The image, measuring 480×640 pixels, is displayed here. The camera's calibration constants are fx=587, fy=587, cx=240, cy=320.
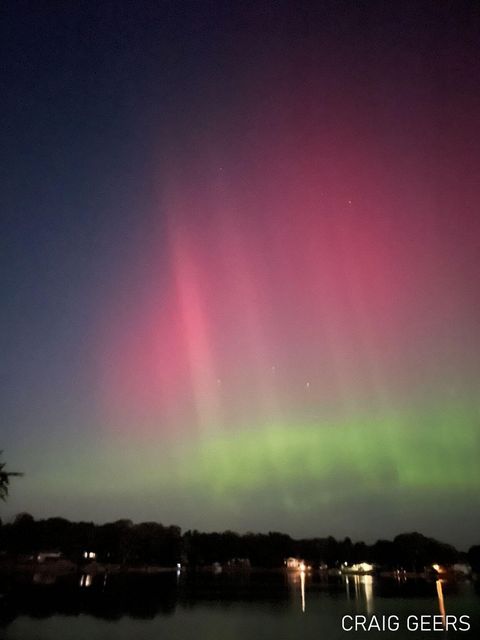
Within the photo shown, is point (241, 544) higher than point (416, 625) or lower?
higher

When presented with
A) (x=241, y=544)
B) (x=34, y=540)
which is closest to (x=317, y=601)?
(x=34, y=540)

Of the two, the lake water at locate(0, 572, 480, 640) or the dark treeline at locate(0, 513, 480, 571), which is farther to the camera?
the dark treeline at locate(0, 513, 480, 571)

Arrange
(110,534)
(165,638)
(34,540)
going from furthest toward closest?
(110,534), (34,540), (165,638)

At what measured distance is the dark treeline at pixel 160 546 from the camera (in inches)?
6156

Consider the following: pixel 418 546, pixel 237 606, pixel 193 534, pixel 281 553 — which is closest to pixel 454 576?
pixel 418 546

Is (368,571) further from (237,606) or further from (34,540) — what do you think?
(237,606)

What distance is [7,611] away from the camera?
135 ft

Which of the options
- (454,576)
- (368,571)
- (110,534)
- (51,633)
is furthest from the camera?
(368,571)

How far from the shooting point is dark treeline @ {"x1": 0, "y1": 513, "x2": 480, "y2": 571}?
156 metres

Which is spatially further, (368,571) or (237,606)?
(368,571)

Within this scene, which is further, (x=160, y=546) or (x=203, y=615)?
(x=160, y=546)

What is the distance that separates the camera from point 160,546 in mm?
178750

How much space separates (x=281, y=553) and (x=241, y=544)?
15.5 metres

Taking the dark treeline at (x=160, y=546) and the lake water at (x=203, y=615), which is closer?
the lake water at (x=203, y=615)
